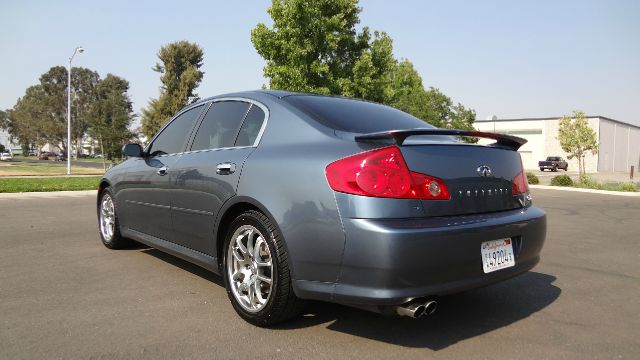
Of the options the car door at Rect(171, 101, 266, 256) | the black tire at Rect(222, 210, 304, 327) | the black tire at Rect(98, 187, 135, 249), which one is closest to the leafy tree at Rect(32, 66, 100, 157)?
the black tire at Rect(98, 187, 135, 249)

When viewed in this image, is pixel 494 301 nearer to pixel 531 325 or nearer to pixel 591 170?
pixel 531 325

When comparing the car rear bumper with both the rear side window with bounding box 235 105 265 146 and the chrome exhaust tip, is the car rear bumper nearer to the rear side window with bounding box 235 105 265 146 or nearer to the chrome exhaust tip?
the chrome exhaust tip

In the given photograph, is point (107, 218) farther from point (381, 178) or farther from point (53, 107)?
point (53, 107)

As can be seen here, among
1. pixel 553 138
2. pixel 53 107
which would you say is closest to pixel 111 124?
pixel 53 107

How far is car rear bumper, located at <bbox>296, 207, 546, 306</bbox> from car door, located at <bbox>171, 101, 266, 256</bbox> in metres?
1.00

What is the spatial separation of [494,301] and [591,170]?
59.6 m

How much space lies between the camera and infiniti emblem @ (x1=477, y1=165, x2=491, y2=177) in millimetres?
2851

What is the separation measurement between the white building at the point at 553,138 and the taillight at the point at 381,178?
55452 mm

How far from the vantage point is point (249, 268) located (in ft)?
10.3

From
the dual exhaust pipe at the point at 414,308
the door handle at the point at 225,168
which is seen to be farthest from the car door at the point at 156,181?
the dual exhaust pipe at the point at 414,308

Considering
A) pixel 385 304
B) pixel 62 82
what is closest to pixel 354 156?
pixel 385 304

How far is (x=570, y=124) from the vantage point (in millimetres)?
36188

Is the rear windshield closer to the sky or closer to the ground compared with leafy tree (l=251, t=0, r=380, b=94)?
closer to the ground

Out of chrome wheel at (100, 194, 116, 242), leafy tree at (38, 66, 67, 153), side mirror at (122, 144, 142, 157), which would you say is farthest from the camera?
leafy tree at (38, 66, 67, 153)
